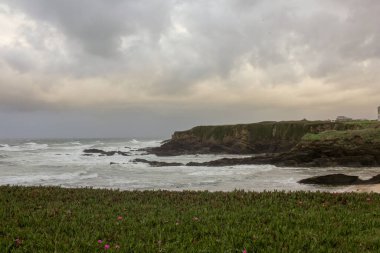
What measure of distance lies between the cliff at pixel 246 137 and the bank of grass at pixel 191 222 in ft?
160

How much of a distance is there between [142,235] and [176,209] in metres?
2.81

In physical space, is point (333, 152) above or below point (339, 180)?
above

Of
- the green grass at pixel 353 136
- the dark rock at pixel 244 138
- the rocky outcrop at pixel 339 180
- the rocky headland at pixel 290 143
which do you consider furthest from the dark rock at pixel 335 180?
the dark rock at pixel 244 138

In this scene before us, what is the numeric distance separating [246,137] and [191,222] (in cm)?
6422

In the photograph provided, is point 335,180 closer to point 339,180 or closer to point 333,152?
point 339,180

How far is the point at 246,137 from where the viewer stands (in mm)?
71188

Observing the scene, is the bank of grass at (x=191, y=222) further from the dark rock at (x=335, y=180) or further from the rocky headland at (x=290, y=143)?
the rocky headland at (x=290, y=143)

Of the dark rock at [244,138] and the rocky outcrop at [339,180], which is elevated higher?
the dark rock at [244,138]

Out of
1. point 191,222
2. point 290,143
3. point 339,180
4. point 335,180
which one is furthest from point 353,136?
point 191,222

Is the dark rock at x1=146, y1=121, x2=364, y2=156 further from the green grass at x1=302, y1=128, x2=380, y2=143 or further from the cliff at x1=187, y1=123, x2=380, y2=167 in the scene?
the cliff at x1=187, y1=123, x2=380, y2=167

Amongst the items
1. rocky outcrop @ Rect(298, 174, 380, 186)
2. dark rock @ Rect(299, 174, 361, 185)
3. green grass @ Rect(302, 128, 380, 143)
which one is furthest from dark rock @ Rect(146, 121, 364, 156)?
dark rock @ Rect(299, 174, 361, 185)

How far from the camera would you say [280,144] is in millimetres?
64312

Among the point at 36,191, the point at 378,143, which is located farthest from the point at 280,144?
the point at 36,191

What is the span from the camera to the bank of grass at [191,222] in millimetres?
6129
